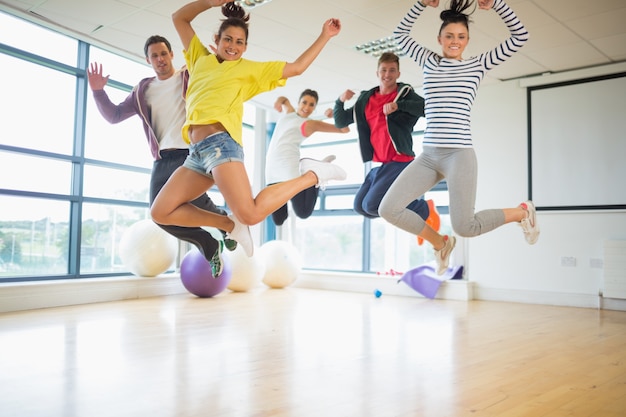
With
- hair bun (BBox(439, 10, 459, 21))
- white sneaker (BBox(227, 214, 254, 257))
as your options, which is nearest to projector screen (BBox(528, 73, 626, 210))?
hair bun (BBox(439, 10, 459, 21))

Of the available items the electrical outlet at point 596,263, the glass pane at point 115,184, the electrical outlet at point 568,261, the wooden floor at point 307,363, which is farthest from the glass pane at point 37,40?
the electrical outlet at point 596,263

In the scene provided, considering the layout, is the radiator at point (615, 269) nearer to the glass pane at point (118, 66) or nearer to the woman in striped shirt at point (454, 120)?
the woman in striped shirt at point (454, 120)

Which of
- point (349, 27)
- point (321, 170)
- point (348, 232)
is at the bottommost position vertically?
point (348, 232)

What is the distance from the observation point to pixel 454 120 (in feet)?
10.2

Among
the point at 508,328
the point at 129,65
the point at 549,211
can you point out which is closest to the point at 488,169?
the point at 549,211

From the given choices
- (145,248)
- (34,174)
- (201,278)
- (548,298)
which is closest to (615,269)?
(548,298)

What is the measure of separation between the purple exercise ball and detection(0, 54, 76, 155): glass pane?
1.85m

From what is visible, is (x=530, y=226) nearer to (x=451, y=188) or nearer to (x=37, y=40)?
(x=451, y=188)

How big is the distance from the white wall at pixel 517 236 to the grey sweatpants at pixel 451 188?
3.17m

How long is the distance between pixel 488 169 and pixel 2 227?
5.53 meters

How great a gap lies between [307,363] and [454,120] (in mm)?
1631

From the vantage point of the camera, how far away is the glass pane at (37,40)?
18.0 ft

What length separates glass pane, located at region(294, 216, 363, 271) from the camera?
7.98m

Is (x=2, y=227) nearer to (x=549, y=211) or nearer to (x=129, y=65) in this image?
(x=129, y=65)
